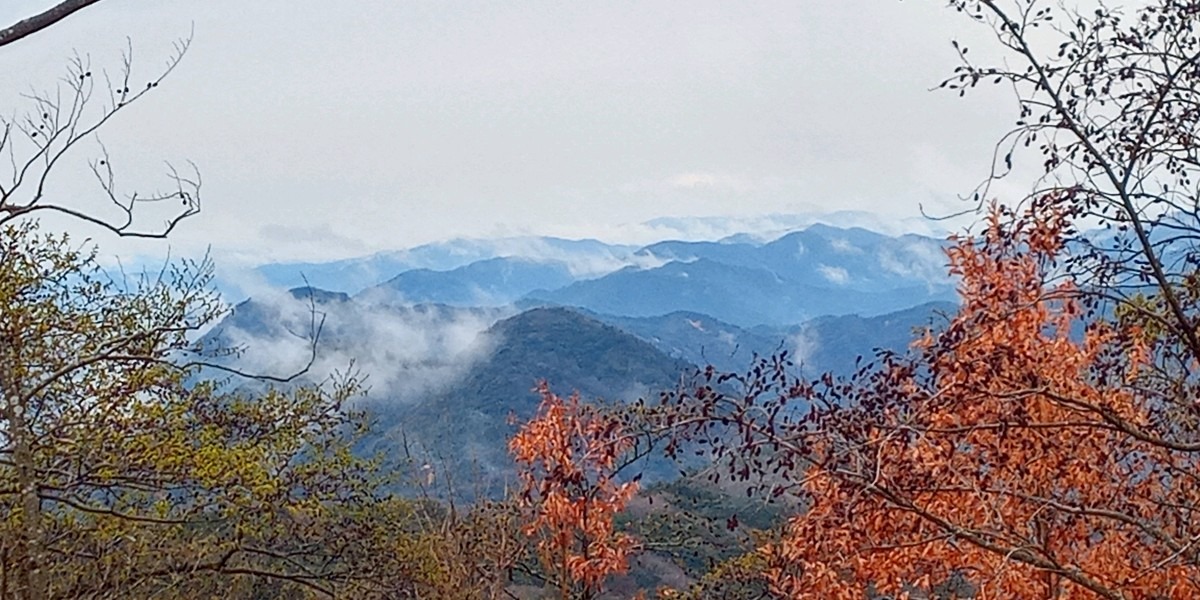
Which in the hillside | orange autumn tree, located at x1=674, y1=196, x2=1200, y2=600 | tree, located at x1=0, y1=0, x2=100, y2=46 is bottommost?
the hillside

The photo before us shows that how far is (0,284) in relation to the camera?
582 centimetres

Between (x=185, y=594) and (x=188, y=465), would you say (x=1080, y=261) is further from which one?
(x=185, y=594)

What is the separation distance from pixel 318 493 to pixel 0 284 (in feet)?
11.7

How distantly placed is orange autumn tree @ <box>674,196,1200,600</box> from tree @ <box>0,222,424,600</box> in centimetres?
336

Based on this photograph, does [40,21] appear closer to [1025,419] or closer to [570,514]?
[1025,419]

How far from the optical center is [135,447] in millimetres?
6543

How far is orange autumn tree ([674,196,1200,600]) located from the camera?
3.94m

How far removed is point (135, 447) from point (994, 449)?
16.4 feet

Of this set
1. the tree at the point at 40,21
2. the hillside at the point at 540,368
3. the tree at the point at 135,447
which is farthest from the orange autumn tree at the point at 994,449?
the hillside at the point at 540,368

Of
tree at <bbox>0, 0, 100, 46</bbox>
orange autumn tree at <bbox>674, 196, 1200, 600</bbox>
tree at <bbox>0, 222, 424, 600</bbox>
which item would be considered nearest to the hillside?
tree at <bbox>0, 222, 424, 600</bbox>

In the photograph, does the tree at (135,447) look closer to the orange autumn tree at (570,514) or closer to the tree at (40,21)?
the orange autumn tree at (570,514)

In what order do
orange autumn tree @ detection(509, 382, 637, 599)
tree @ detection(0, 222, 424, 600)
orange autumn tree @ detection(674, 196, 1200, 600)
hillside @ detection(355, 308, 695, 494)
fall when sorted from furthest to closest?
hillside @ detection(355, 308, 695, 494)
orange autumn tree @ detection(509, 382, 637, 599)
tree @ detection(0, 222, 424, 600)
orange autumn tree @ detection(674, 196, 1200, 600)

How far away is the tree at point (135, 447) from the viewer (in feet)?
19.5

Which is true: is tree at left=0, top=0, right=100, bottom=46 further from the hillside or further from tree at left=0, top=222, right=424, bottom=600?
the hillside
